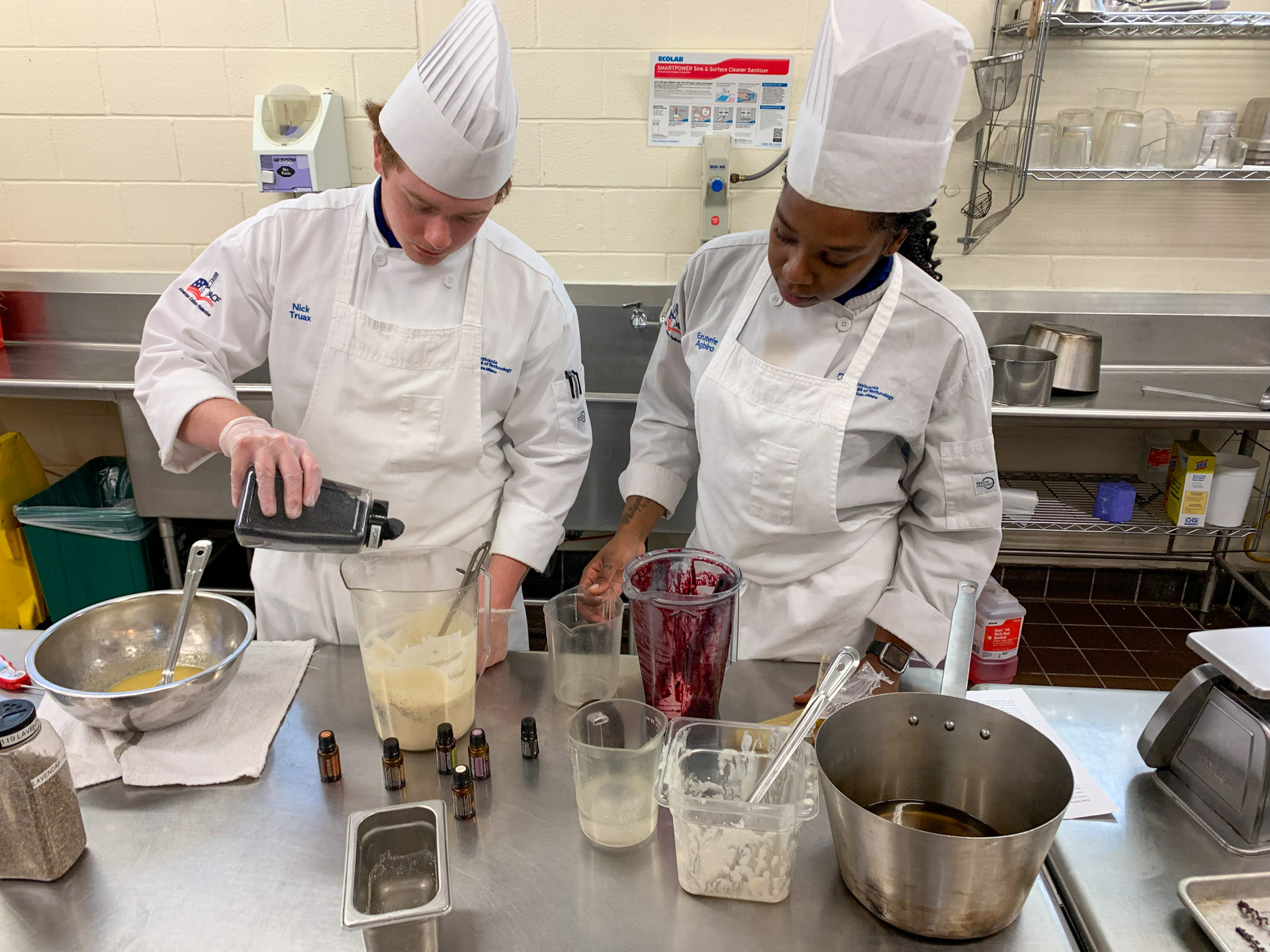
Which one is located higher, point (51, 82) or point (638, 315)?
point (51, 82)

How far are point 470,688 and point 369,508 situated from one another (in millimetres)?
268

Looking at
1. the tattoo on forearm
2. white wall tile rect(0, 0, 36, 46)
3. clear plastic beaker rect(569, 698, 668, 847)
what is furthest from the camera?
white wall tile rect(0, 0, 36, 46)

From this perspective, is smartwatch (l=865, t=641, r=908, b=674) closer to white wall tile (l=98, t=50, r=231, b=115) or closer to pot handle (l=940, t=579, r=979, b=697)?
pot handle (l=940, t=579, r=979, b=697)

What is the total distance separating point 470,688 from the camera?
1138 mm

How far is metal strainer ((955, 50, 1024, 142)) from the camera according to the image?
272 centimetres

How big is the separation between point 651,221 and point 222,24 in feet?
5.19

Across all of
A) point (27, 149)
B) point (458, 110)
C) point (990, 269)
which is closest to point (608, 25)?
point (990, 269)

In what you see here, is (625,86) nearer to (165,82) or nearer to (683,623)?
(165,82)

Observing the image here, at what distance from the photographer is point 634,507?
5.44 feet

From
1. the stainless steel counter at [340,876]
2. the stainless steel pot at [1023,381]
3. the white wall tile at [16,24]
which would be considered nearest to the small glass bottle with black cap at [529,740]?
the stainless steel counter at [340,876]

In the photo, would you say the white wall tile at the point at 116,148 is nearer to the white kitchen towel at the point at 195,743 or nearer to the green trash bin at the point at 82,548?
the green trash bin at the point at 82,548

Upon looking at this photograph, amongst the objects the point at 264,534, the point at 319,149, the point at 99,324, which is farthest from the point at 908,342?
the point at 99,324

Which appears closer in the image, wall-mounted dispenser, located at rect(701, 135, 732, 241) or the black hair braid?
the black hair braid

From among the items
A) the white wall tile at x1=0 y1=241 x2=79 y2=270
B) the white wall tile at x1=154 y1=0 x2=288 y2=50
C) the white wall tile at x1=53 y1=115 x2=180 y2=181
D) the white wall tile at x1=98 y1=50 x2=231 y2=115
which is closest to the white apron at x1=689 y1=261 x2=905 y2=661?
the white wall tile at x1=154 y1=0 x2=288 y2=50
